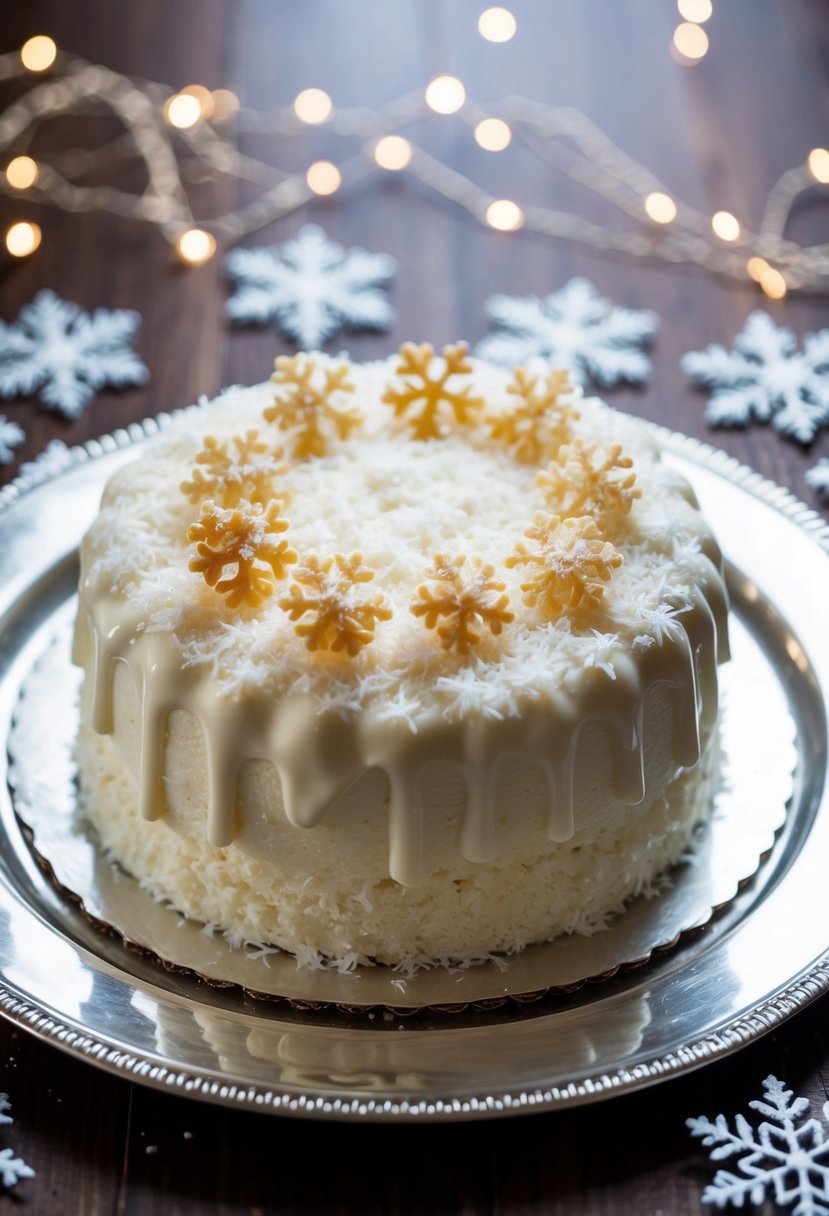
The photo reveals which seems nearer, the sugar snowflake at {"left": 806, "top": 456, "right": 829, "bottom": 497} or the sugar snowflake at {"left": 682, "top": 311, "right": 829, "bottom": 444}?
the sugar snowflake at {"left": 806, "top": 456, "right": 829, "bottom": 497}

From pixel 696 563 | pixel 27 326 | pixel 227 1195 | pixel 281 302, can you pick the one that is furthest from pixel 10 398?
pixel 227 1195

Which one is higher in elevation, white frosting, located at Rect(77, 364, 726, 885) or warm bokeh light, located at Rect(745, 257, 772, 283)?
warm bokeh light, located at Rect(745, 257, 772, 283)

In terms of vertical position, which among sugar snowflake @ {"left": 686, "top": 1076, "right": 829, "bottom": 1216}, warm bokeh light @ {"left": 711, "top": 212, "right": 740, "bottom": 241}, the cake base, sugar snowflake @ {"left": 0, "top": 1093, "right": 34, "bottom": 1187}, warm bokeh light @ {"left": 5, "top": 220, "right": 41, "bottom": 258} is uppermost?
warm bokeh light @ {"left": 711, "top": 212, "right": 740, "bottom": 241}

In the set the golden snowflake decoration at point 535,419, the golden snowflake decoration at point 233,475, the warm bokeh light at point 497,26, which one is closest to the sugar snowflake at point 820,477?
the golden snowflake decoration at point 535,419

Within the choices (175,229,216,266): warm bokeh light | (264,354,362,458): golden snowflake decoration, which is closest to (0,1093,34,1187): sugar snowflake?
(264,354,362,458): golden snowflake decoration

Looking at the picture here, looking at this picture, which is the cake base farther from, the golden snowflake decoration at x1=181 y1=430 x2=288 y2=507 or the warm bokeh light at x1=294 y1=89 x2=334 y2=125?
the warm bokeh light at x1=294 y1=89 x2=334 y2=125

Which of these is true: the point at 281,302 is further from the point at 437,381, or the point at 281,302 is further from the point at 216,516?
the point at 216,516

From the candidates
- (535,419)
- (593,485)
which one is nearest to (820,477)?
(535,419)
